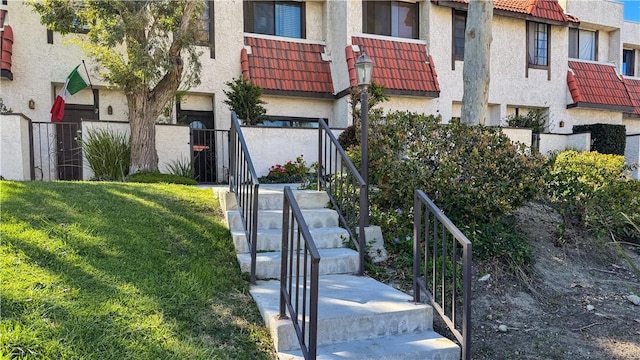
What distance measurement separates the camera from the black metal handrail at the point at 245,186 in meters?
3.77

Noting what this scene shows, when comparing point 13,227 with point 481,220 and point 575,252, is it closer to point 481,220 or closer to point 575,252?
point 481,220

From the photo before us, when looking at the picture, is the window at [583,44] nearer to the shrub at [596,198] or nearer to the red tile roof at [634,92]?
the red tile roof at [634,92]

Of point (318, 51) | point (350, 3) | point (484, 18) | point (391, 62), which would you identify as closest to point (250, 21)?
point (318, 51)

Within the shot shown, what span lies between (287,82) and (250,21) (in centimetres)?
218

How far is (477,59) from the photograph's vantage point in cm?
695

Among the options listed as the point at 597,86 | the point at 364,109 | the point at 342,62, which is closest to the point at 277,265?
the point at 364,109

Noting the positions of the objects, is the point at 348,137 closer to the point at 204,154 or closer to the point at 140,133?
the point at 204,154

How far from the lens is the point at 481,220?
4.74 metres

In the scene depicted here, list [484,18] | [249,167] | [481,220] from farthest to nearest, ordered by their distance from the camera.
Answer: [484,18] < [481,220] < [249,167]

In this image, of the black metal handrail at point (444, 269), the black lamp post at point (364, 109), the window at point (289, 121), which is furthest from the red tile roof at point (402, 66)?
the black metal handrail at point (444, 269)

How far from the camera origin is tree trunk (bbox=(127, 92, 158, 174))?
28.2 ft

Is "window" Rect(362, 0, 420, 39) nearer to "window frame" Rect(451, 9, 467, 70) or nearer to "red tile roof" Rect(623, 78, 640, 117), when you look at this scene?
"window frame" Rect(451, 9, 467, 70)

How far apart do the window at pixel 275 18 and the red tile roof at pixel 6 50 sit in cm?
550

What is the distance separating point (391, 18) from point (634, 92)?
10672mm
